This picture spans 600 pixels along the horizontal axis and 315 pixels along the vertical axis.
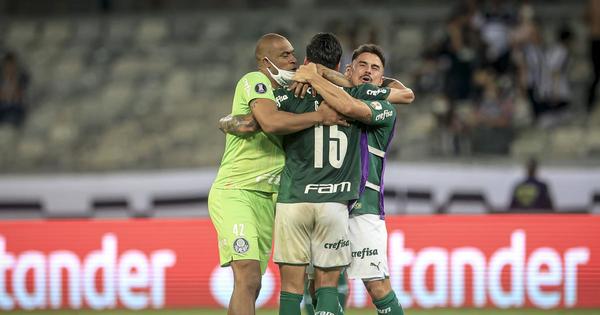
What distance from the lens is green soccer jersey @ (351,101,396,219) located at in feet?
23.2

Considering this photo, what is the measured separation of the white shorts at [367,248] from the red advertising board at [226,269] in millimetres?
3156

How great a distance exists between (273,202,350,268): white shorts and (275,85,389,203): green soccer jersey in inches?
2.3

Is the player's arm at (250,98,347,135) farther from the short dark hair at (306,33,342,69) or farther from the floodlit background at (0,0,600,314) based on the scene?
the floodlit background at (0,0,600,314)

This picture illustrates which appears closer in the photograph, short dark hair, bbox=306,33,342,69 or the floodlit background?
short dark hair, bbox=306,33,342,69

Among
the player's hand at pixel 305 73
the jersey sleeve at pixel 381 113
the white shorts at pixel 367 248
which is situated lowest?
the white shorts at pixel 367 248

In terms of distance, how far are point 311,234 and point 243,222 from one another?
46cm

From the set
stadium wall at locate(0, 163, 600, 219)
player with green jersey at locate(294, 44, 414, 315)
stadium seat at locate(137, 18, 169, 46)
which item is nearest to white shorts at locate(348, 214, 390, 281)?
player with green jersey at locate(294, 44, 414, 315)

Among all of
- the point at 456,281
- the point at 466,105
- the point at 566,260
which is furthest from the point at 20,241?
the point at 466,105

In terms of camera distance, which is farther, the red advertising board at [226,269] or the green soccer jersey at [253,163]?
the red advertising board at [226,269]

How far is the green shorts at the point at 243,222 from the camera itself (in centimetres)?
690

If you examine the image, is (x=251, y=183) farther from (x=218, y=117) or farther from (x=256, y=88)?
(x=218, y=117)

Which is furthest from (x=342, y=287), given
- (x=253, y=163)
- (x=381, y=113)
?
(x=381, y=113)

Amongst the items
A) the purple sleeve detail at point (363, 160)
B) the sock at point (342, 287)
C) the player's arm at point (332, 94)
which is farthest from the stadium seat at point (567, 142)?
the player's arm at point (332, 94)

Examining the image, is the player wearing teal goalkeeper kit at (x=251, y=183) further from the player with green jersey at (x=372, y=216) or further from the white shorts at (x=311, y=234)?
the player with green jersey at (x=372, y=216)
